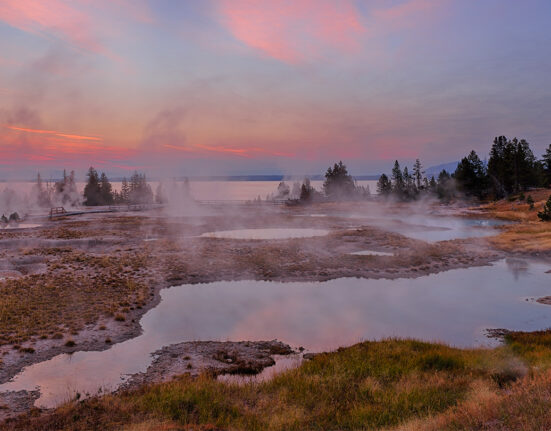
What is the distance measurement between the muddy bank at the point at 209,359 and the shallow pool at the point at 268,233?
30588 mm

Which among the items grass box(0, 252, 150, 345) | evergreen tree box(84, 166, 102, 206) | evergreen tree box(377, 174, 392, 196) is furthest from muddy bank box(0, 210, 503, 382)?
evergreen tree box(377, 174, 392, 196)

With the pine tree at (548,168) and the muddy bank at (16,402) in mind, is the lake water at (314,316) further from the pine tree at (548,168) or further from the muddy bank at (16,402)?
the pine tree at (548,168)

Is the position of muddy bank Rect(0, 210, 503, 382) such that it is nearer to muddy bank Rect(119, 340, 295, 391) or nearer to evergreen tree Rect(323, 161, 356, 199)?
muddy bank Rect(119, 340, 295, 391)

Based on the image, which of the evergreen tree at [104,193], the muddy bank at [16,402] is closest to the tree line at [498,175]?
the evergreen tree at [104,193]

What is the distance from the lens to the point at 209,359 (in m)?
14.8

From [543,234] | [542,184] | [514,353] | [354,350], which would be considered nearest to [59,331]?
[354,350]

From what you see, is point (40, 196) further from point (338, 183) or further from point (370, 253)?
point (370, 253)

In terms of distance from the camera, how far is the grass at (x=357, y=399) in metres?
8.48

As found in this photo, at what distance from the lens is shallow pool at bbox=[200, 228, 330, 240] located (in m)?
48.4

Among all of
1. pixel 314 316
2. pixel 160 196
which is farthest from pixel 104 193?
pixel 314 316

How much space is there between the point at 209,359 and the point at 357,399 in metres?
6.55

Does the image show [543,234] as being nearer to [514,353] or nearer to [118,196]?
[514,353]

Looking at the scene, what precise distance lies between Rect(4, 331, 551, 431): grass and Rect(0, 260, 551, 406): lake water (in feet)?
8.53

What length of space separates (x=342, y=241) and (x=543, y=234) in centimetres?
2309
